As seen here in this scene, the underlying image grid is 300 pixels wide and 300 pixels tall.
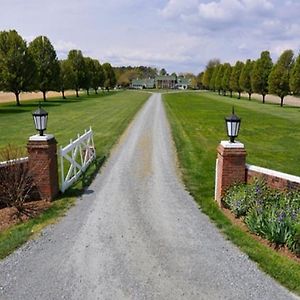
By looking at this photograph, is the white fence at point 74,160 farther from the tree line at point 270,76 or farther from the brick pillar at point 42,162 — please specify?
the tree line at point 270,76

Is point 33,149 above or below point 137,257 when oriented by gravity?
above

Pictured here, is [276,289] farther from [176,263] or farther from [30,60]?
[30,60]

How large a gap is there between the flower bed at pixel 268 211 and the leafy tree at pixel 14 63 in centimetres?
3841

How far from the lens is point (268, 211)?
7.25 meters

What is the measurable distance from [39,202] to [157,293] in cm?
495

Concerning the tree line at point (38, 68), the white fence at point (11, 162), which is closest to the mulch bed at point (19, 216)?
the white fence at point (11, 162)

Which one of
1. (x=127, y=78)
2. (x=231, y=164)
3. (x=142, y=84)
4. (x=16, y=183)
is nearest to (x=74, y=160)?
(x=16, y=183)

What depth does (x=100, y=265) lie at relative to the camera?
Result: 19.6 ft

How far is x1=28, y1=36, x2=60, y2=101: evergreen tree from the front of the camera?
5122cm

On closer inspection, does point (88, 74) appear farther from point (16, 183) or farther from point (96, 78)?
point (16, 183)

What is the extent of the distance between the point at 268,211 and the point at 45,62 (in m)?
49.2

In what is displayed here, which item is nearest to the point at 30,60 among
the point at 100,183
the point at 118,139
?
the point at 118,139

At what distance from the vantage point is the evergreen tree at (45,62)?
5122 cm

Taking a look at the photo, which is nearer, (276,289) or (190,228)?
(276,289)
